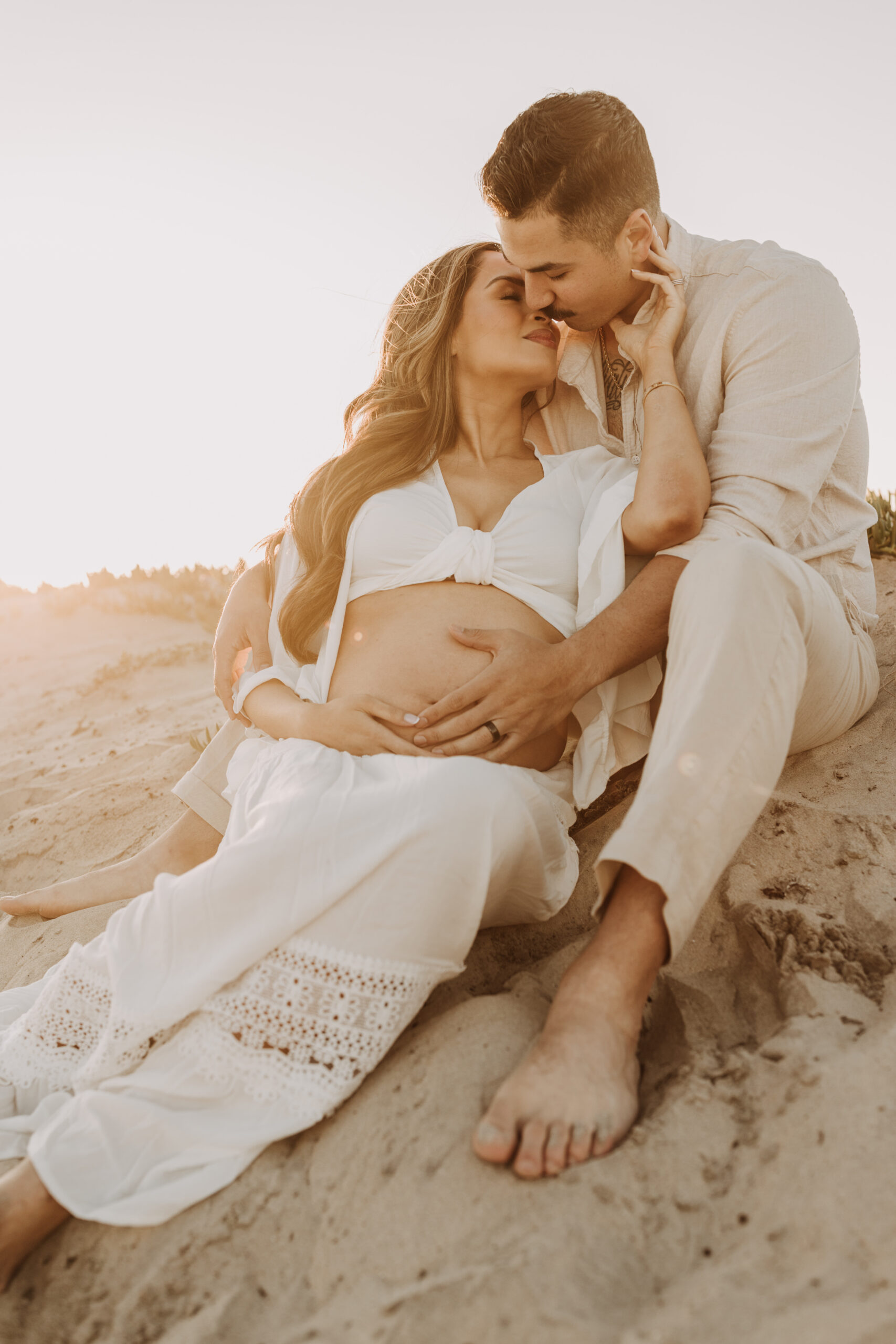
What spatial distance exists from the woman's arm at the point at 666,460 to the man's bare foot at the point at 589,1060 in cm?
109

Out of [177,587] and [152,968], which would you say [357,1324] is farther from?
[177,587]

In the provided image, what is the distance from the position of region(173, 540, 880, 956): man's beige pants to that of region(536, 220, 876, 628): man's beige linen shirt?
1.36 feet

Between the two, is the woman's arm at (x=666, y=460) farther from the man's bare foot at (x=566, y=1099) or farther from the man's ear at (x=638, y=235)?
the man's bare foot at (x=566, y=1099)

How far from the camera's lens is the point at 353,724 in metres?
2.35

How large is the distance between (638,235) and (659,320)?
401 mm

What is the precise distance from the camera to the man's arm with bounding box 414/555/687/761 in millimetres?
2289

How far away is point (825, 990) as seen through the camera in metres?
1.77

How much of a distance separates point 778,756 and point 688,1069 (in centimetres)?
68

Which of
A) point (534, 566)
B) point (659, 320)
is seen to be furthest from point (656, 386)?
point (534, 566)

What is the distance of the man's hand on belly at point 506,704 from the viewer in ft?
7.50

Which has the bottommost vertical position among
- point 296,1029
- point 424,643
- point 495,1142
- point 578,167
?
point 296,1029

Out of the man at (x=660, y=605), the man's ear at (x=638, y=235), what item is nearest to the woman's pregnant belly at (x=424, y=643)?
the man at (x=660, y=605)

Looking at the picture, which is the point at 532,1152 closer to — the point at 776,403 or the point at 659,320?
the point at 776,403

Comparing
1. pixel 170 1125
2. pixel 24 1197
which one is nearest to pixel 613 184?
pixel 170 1125
